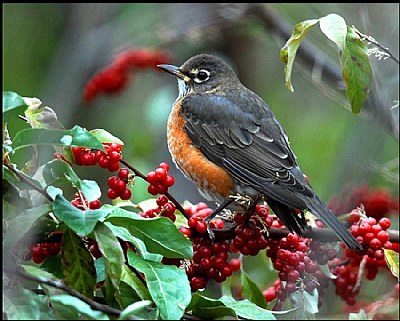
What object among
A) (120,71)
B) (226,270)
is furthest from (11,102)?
(120,71)

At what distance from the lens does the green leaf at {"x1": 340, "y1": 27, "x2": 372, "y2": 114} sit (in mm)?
2650

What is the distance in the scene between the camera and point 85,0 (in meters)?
6.68

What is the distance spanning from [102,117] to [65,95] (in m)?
0.91

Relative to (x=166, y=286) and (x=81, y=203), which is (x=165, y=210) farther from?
(x=166, y=286)

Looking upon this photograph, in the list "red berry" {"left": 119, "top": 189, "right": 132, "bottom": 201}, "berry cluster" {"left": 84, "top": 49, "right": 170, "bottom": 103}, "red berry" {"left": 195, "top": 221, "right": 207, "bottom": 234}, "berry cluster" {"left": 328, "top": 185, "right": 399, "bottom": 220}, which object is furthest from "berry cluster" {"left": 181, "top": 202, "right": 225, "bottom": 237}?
"berry cluster" {"left": 84, "top": 49, "right": 170, "bottom": 103}

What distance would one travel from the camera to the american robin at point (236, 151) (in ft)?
11.3

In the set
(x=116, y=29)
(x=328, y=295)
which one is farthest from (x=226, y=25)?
(x=328, y=295)

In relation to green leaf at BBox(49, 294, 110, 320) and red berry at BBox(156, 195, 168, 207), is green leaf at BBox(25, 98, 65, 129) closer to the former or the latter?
red berry at BBox(156, 195, 168, 207)

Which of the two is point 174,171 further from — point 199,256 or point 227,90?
point 199,256

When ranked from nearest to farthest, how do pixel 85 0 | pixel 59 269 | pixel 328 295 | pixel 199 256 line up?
pixel 59 269, pixel 199 256, pixel 328 295, pixel 85 0

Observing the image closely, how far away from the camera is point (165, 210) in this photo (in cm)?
276

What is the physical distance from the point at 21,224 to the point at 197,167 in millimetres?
1961

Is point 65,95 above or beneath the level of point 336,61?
beneath

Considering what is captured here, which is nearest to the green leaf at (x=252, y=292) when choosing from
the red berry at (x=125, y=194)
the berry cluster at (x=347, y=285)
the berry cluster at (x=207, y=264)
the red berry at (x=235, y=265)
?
the red berry at (x=235, y=265)
